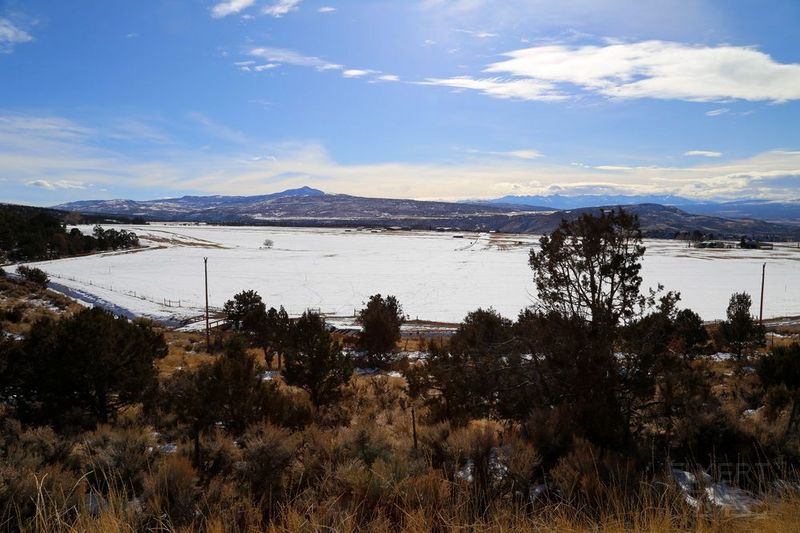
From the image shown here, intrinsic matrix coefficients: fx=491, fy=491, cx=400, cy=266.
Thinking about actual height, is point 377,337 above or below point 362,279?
above

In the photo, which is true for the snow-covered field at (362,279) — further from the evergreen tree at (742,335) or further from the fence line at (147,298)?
the evergreen tree at (742,335)

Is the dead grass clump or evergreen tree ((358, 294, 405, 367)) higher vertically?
the dead grass clump

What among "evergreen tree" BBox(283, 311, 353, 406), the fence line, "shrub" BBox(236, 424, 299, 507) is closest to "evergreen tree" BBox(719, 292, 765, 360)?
"evergreen tree" BBox(283, 311, 353, 406)

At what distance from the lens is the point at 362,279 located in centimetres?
5622

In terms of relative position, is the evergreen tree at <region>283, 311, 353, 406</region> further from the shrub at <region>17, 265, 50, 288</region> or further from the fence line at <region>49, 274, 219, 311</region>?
the shrub at <region>17, 265, 50, 288</region>

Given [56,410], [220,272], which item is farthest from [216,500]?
[220,272]

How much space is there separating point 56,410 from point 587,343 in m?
10.7

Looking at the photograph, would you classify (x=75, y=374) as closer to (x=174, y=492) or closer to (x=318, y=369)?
(x=318, y=369)

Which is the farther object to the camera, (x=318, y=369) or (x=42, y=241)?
(x=42, y=241)

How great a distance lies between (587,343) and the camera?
8.27m

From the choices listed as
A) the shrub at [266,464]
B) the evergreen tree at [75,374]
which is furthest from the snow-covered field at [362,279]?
the shrub at [266,464]

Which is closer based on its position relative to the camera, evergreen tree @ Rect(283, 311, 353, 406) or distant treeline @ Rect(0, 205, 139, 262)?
evergreen tree @ Rect(283, 311, 353, 406)

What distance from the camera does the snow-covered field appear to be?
4216 centimetres

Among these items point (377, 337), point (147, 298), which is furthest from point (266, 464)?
point (147, 298)
